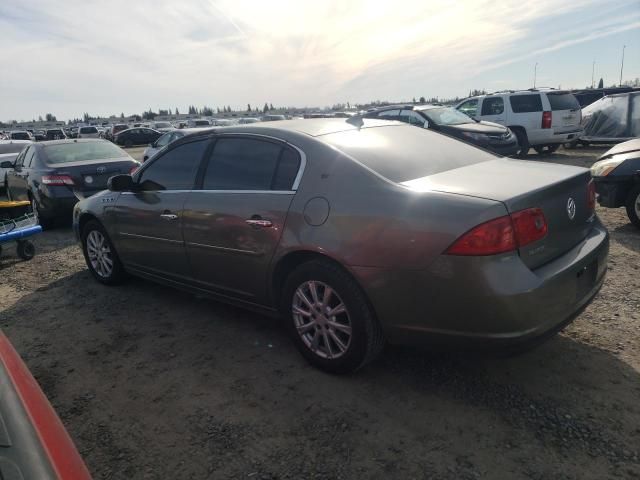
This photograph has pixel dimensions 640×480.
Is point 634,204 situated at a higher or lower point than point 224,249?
lower

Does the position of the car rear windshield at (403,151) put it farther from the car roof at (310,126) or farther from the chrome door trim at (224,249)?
the chrome door trim at (224,249)

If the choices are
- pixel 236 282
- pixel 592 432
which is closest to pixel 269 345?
pixel 236 282

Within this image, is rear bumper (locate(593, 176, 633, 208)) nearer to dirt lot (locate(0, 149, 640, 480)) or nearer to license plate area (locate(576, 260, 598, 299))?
dirt lot (locate(0, 149, 640, 480))

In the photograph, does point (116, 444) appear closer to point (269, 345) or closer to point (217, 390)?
point (217, 390)

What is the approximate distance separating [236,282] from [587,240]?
242 centimetres

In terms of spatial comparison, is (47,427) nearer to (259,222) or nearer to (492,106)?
(259,222)

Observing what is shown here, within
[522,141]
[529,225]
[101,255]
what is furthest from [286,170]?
[522,141]

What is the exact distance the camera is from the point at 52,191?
25.5 feet

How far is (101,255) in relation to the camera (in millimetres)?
5129

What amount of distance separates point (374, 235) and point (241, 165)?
4.56ft

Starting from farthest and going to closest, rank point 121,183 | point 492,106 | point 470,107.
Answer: point 470,107
point 492,106
point 121,183

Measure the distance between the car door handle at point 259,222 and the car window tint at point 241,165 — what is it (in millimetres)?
236

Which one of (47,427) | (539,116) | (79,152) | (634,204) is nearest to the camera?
(47,427)

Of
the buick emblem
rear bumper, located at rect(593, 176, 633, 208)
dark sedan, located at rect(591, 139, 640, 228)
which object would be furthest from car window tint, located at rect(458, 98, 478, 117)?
the buick emblem
